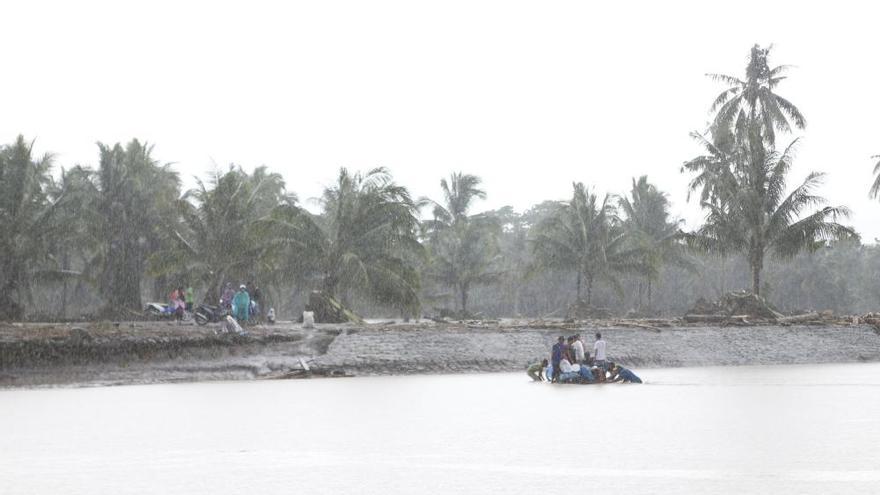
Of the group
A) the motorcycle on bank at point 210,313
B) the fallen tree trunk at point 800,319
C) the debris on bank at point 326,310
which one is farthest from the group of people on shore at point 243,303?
the fallen tree trunk at point 800,319

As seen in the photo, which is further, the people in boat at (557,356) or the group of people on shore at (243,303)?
the group of people on shore at (243,303)

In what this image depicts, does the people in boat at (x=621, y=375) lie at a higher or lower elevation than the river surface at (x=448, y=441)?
higher

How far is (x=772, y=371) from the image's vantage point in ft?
84.1

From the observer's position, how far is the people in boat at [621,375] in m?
21.3

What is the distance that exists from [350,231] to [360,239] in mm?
592

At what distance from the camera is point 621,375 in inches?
847

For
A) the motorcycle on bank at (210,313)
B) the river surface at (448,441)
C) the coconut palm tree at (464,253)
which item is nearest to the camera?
the river surface at (448,441)

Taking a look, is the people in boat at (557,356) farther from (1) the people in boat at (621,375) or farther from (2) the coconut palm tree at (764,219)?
(2) the coconut palm tree at (764,219)

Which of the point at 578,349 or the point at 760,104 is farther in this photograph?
the point at 760,104

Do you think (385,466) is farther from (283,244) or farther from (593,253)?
(593,253)

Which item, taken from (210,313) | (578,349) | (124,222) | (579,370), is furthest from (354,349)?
(124,222)

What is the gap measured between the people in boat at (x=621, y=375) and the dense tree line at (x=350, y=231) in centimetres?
1169

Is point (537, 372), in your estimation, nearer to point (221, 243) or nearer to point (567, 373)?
point (567, 373)

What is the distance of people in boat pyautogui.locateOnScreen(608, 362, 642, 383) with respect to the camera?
2130 cm
